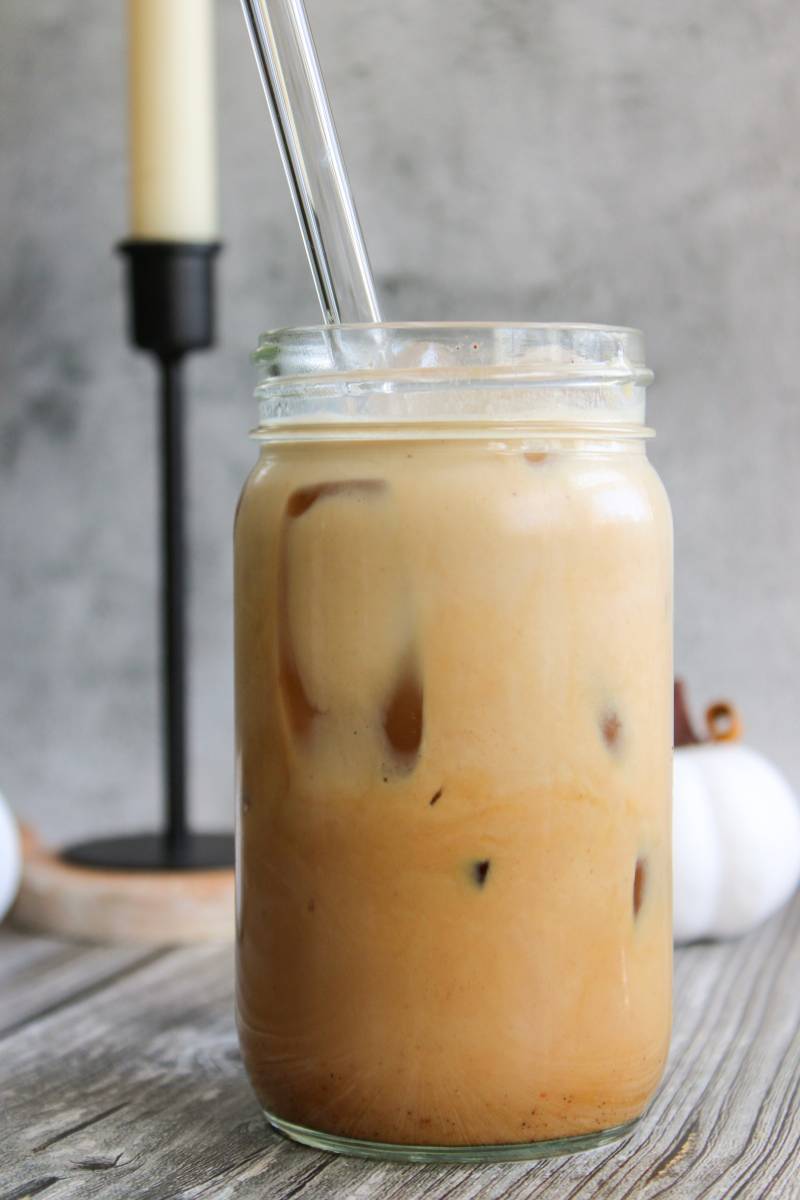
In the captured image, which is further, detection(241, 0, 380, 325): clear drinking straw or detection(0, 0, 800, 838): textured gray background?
detection(0, 0, 800, 838): textured gray background

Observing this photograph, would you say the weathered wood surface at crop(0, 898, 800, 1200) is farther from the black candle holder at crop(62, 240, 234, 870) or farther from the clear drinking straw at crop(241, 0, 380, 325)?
the clear drinking straw at crop(241, 0, 380, 325)

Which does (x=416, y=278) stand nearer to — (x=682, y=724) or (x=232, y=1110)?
(x=682, y=724)

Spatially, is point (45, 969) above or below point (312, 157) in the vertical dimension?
below

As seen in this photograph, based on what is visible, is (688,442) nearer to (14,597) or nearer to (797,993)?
(797,993)

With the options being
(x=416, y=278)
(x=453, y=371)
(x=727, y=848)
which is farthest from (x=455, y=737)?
(x=416, y=278)

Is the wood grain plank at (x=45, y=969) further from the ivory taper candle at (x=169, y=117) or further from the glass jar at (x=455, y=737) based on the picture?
the ivory taper candle at (x=169, y=117)

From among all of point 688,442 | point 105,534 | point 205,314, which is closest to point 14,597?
point 105,534

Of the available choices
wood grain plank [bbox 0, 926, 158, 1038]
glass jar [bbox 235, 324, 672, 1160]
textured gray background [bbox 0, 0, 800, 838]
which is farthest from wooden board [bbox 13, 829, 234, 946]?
glass jar [bbox 235, 324, 672, 1160]
